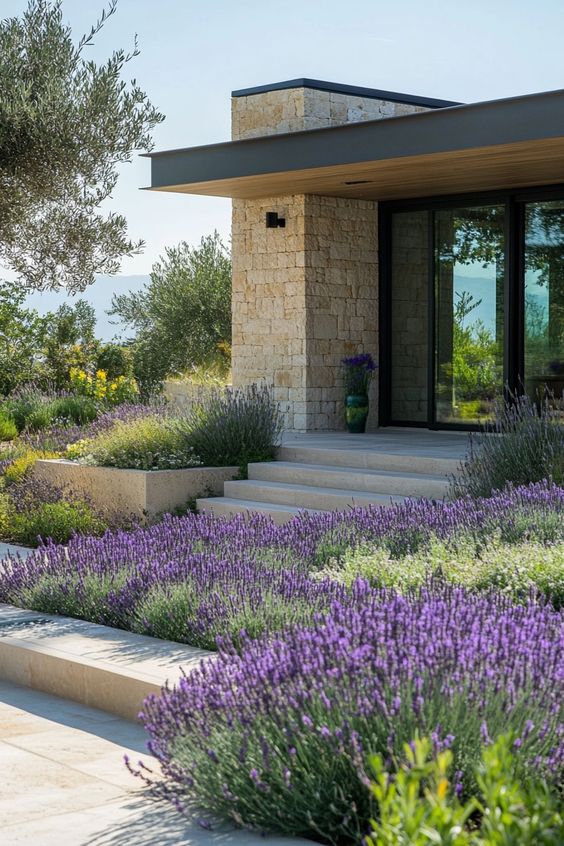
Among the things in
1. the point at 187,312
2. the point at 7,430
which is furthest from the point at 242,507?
the point at 187,312

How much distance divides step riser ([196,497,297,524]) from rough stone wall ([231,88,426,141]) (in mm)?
5092

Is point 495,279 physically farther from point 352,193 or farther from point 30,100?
point 30,100

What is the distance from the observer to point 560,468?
788cm

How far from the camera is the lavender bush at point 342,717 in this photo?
10.6 feet

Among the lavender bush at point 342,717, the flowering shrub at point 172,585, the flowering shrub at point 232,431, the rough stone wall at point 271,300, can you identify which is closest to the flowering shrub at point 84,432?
the flowering shrub at point 232,431

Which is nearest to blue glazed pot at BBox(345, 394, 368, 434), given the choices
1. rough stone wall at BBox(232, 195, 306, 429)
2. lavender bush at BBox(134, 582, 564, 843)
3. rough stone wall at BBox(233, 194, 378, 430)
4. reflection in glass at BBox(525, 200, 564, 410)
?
rough stone wall at BBox(233, 194, 378, 430)

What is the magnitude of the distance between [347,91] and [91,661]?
979cm

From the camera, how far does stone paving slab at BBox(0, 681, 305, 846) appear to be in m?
3.36

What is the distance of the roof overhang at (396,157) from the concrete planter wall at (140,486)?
10.5 feet

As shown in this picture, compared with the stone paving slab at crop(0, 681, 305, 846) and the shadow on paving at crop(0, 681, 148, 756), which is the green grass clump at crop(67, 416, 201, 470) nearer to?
the shadow on paving at crop(0, 681, 148, 756)

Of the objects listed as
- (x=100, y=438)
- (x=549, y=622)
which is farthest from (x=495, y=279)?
(x=549, y=622)

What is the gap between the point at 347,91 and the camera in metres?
13.5

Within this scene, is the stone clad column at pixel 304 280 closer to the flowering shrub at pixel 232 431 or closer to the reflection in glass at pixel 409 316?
the reflection in glass at pixel 409 316

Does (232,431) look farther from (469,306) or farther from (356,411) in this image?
(469,306)
